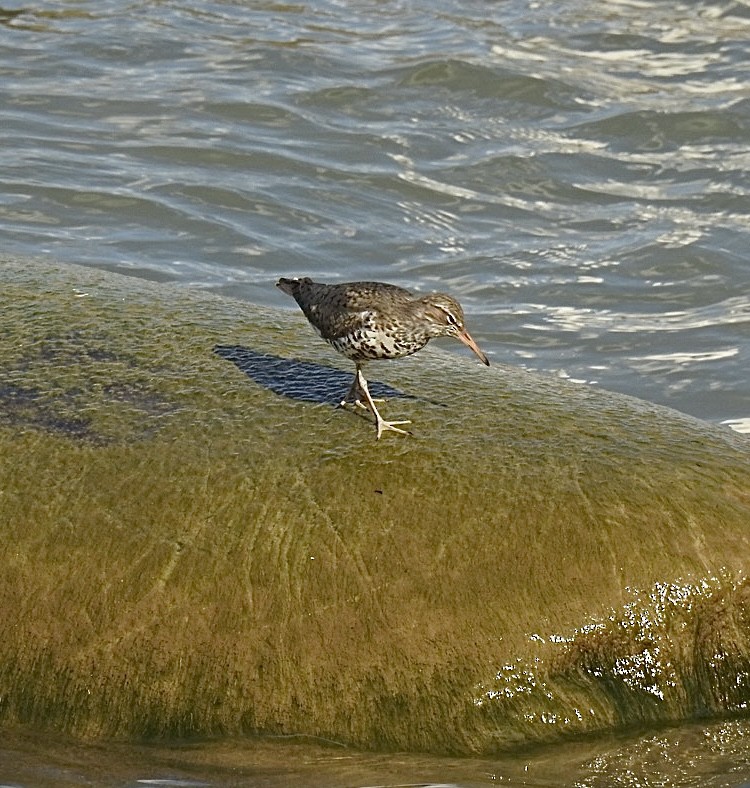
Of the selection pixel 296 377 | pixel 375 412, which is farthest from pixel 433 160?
pixel 375 412

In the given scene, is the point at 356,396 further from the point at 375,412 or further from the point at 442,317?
the point at 442,317

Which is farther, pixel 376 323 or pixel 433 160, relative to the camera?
pixel 433 160

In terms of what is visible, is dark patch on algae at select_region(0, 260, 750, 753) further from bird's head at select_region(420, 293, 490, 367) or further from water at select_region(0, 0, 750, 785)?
water at select_region(0, 0, 750, 785)

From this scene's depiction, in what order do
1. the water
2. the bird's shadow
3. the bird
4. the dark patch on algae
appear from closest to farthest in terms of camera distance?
the dark patch on algae, the bird, the bird's shadow, the water

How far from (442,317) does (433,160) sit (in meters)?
7.23

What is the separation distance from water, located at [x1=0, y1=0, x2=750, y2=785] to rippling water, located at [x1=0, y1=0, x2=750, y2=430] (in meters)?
0.03

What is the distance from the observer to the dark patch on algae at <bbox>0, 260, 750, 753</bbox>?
4266mm

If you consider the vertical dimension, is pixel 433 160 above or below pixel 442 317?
below

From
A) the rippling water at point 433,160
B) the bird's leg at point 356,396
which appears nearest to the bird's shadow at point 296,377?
the bird's leg at point 356,396

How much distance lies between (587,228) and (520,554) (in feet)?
23.8

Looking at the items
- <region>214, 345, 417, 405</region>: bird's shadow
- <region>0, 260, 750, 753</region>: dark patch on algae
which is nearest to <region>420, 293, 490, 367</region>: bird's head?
<region>214, 345, 417, 405</region>: bird's shadow

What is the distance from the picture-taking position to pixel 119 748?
4227 mm

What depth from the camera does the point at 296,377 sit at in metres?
5.58

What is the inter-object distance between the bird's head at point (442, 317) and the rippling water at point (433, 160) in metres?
3.15
